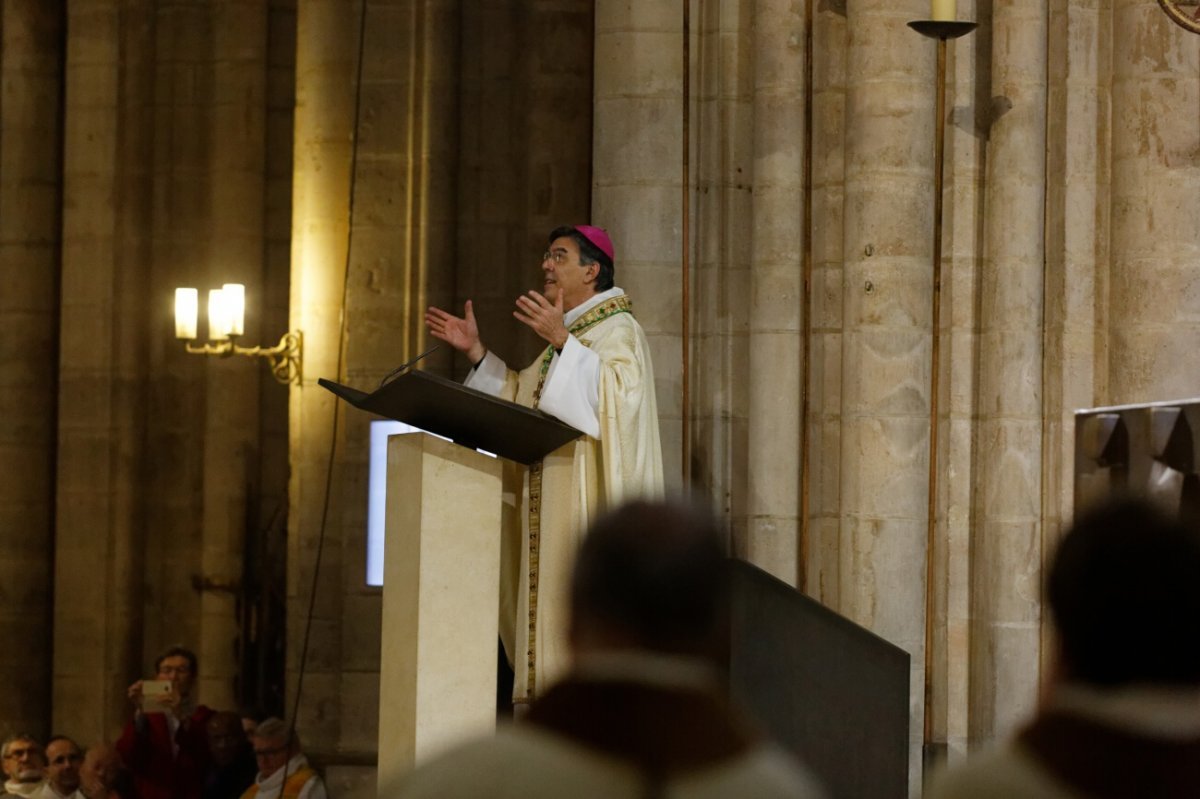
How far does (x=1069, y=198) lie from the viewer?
6090mm

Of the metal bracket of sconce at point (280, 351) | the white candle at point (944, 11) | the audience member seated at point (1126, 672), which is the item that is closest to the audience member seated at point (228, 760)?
the metal bracket of sconce at point (280, 351)

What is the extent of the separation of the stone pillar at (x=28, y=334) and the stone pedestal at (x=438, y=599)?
5.63m

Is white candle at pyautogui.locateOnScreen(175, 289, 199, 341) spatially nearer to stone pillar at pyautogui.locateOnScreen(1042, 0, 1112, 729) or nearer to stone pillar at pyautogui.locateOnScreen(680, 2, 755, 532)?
stone pillar at pyautogui.locateOnScreen(680, 2, 755, 532)

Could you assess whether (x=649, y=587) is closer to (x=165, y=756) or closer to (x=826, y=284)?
(x=826, y=284)

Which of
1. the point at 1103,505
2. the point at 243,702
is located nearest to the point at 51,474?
the point at 243,702

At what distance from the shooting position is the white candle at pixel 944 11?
5.71 meters

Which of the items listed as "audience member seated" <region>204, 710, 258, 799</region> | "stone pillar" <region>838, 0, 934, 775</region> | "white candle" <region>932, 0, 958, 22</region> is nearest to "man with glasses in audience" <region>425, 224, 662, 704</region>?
"stone pillar" <region>838, 0, 934, 775</region>

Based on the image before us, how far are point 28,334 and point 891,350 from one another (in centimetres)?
586

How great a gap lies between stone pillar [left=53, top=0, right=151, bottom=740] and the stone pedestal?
17.7 feet

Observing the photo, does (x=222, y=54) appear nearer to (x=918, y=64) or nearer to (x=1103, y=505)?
(x=918, y=64)

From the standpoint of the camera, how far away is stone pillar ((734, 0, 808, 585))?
6.52 meters

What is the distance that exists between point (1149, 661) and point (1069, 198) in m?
4.50

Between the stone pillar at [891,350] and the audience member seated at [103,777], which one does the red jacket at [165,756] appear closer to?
the audience member seated at [103,777]

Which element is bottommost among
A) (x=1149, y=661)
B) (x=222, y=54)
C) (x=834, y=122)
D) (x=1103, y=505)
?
(x=1149, y=661)
